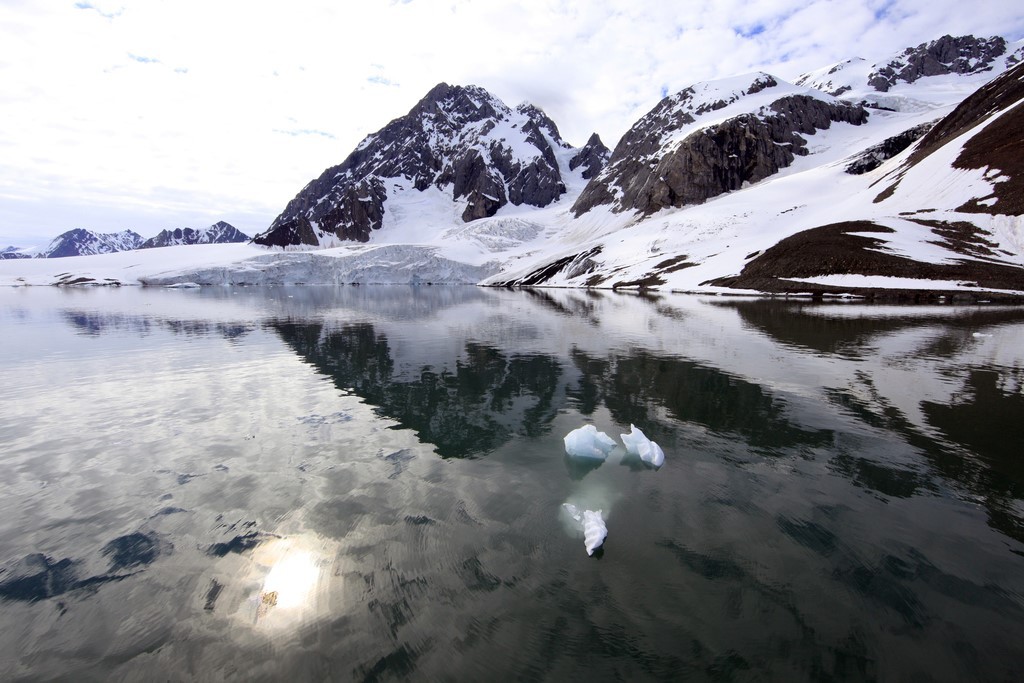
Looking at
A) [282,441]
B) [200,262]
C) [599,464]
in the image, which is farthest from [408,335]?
[200,262]

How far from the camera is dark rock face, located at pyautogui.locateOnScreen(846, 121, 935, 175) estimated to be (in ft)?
379

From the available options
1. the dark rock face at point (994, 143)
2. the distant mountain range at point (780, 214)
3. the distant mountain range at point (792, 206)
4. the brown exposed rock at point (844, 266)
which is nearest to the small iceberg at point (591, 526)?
the distant mountain range at point (780, 214)

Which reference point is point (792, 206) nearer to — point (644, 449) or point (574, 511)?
point (644, 449)

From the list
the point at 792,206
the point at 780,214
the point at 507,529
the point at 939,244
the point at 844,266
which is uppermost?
the point at 792,206

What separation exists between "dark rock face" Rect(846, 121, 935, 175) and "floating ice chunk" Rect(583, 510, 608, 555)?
143423 millimetres

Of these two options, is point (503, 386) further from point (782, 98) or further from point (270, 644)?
point (782, 98)

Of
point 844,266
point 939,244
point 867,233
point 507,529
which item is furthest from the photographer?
point 867,233

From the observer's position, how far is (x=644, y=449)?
11016 mm

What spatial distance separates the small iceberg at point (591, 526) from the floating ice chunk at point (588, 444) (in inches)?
99.3

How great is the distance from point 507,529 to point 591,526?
1.49m

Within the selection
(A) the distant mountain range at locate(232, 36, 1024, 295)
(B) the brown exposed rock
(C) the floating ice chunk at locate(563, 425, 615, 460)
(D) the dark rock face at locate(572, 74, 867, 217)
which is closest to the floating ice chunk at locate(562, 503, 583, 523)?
(C) the floating ice chunk at locate(563, 425, 615, 460)

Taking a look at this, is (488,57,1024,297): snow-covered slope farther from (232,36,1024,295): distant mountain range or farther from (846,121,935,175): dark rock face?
(846,121,935,175): dark rock face

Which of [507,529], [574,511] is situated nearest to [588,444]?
[574,511]

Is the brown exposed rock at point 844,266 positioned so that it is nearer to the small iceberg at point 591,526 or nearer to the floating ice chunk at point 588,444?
the floating ice chunk at point 588,444
